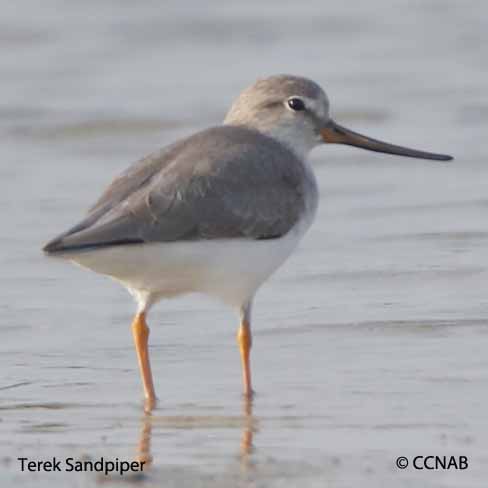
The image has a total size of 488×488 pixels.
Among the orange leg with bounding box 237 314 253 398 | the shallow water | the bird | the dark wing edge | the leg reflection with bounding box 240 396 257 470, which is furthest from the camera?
the orange leg with bounding box 237 314 253 398

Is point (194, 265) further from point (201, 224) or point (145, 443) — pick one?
point (145, 443)

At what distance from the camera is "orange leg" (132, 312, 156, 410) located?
830 centimetres

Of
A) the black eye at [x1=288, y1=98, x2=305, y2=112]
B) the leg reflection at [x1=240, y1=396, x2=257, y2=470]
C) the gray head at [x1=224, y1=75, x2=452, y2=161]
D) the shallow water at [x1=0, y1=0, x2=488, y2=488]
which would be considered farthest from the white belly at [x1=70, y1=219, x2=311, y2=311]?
the black eye at [x1=288, y1=98, x2=305, y2=112]

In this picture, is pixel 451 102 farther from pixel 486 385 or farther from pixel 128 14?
pixel 486 385

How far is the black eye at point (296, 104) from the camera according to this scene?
952 centimetres

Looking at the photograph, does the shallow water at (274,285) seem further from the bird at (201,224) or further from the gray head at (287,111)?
the gray head at (287,111)

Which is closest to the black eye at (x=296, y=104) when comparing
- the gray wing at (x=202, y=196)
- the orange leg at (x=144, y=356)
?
the gray wing at (x=202, y=196)

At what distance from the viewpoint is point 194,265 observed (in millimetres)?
8289

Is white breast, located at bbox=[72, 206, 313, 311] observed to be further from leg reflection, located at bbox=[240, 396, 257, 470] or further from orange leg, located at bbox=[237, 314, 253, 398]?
leg reflection, located at bbox=[240, 396, 257, 470]

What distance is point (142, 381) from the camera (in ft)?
28.3

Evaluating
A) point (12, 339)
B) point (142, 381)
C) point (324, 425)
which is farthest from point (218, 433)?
point (12, 339)

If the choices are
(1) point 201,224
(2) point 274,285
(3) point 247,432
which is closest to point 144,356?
(1) point 201,224

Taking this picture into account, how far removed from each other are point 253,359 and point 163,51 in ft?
38.0

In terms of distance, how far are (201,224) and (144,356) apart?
2.73 ft
